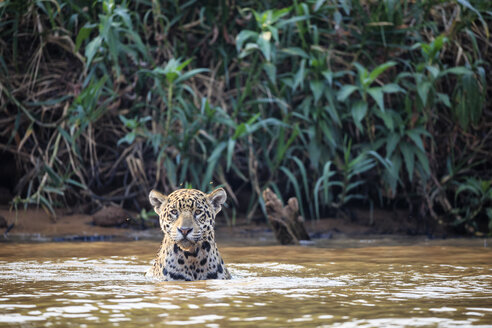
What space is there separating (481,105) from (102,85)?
158 inches

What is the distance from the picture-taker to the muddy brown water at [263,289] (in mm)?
3584

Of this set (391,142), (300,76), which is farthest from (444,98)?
(300,76)

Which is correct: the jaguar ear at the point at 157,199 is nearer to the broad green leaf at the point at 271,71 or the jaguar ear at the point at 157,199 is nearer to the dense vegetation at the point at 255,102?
the dense vegetation at the point at 255,102

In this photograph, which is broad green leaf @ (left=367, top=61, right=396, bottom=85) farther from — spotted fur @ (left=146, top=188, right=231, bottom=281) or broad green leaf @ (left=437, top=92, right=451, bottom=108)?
spotted fur @ (left=146, top=188, right=231, bottom=281)

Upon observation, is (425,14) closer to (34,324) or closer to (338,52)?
(338,52)

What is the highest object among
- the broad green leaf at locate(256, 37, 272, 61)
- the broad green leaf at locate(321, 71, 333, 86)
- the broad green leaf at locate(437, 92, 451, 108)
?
the broad green leaf at locate(256, 37, 272, 61)

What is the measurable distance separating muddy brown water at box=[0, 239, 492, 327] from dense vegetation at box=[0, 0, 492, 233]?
56.1 inches

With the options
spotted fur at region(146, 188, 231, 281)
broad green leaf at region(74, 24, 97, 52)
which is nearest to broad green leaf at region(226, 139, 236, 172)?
broad green leaf at region(74, 24, 97, 52)

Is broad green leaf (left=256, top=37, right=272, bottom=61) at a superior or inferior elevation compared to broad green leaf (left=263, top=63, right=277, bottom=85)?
superior

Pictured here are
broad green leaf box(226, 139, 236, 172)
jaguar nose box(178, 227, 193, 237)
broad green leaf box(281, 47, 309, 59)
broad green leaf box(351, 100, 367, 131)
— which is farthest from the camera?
broad green leaf box(281, 47, 309, 59)

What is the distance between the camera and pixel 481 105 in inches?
320

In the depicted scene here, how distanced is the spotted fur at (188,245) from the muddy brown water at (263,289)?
18cm

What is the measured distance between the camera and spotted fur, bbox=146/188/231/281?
505 centimetres

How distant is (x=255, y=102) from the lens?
806 cm
